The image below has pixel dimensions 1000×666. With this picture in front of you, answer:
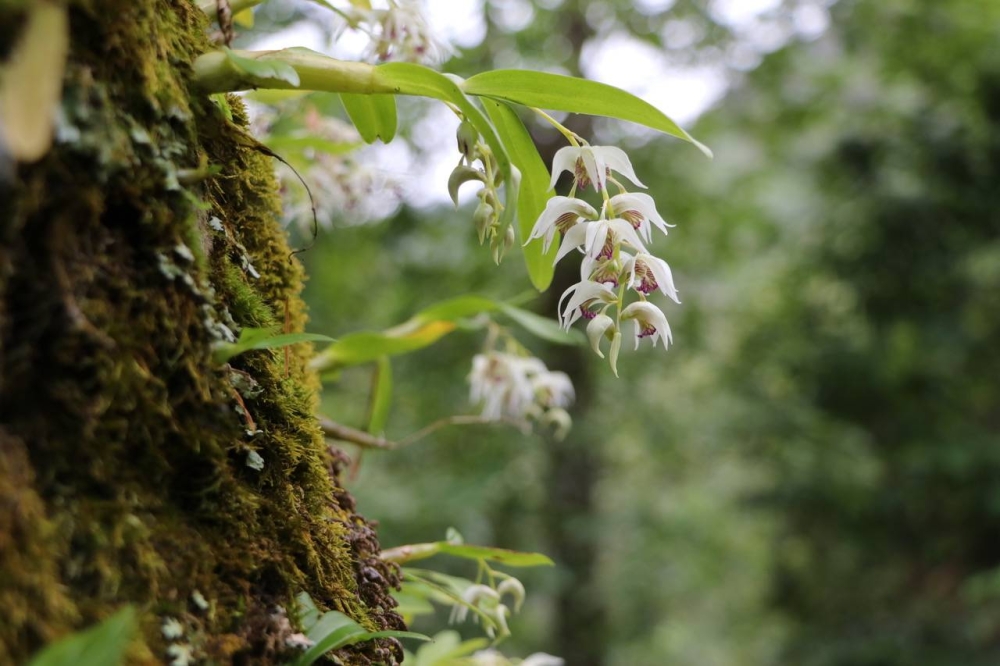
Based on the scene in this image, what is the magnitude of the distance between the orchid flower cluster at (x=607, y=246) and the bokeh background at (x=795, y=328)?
416 centimetres

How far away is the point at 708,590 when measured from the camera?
8.64 m

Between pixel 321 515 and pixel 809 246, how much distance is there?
5829 millimetres

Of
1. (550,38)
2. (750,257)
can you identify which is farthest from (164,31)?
(750,257)

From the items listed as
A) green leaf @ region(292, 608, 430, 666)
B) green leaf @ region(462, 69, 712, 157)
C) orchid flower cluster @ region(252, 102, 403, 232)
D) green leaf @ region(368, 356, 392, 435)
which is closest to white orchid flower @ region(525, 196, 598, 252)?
green leaf @ region(462, 69, 712, 157)

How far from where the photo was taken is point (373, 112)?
3.22 ft

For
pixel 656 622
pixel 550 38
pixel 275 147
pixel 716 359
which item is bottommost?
pixel 275 147

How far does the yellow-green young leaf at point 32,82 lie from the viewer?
46 centimetres

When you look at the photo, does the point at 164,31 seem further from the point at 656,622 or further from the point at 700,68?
the point at 656,622

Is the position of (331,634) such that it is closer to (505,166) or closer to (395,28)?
(505,166)

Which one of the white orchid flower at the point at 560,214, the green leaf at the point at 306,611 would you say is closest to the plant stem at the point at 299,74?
the white orchid flower at the point at 560,214

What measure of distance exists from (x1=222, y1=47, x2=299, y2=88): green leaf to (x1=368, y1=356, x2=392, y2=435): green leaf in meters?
0.69

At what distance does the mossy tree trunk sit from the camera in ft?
1.79

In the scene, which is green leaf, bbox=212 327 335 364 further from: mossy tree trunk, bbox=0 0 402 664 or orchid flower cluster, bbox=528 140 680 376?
orchid flower cluster, bbox=528 140 680 376

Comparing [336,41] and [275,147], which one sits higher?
[336,41]
